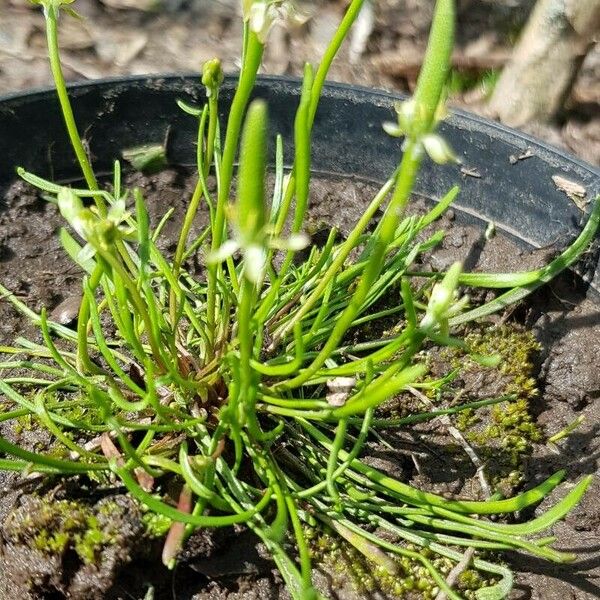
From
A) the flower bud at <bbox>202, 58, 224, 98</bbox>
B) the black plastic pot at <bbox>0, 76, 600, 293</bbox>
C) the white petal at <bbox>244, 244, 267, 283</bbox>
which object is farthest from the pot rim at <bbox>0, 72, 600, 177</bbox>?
the white petal at <bbox>244, 244, 267, 283</bbox>

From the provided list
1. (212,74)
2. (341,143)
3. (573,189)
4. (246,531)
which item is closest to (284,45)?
A: (341,143)

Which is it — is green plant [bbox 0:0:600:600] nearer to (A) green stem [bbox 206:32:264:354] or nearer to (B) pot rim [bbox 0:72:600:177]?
(A) green stem [bbox 206:32:264:354]

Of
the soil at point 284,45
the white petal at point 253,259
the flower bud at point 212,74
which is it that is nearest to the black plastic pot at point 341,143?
the flower bud at point 212,74

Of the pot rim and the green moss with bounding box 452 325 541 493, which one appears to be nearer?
the green moss with bounding box 452 325 541 493

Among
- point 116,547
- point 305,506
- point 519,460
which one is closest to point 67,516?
point 116,547

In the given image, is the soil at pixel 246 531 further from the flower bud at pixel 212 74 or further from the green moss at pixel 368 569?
the flower bud at pixel 212 74

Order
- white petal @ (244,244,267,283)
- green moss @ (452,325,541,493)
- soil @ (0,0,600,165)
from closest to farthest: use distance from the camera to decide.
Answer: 1. white petal @ (244,244,267,283)
2. green moss @ (452,325,541,493)
3. soil @ (0,0,600,165)
